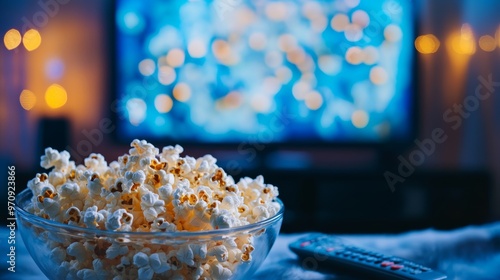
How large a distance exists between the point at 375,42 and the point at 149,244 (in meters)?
2.25

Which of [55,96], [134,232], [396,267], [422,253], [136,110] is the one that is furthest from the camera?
[55,96]

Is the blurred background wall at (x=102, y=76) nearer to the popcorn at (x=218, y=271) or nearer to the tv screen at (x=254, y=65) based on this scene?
the tv screen at (x=254, y=65)

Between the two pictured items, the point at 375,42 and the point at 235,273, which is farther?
the point at 375,42

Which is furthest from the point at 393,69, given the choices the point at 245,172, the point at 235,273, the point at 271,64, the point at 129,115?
the point at 235,273

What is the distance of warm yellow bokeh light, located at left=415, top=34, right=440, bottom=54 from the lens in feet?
9.23

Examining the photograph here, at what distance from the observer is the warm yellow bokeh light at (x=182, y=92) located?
2.59 meters

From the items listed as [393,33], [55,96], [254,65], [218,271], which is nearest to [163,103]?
[254,65]

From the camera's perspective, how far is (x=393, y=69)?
8.50ft

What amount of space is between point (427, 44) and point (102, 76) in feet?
5.63

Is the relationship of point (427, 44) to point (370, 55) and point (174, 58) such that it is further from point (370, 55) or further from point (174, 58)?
point (174, 58)

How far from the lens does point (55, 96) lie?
9.49 feet

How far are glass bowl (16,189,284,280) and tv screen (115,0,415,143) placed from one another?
6.63 feet

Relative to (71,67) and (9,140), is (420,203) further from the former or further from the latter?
(9,140)

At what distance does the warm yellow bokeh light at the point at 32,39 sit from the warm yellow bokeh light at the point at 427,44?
198 cm
